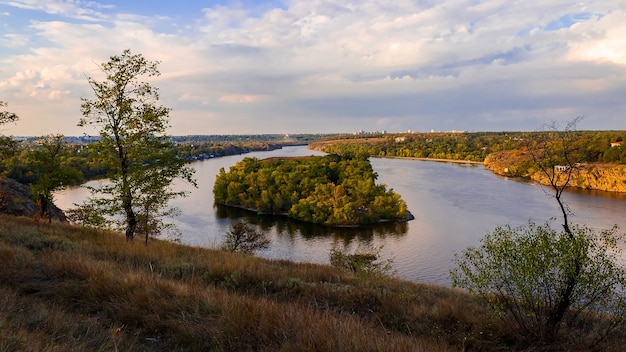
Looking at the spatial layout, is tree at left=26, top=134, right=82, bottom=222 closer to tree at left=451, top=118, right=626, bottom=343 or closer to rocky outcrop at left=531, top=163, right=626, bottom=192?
tree at left=451, top=118, right=626, bottom=343

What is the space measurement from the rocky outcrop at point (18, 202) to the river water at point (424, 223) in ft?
22.8

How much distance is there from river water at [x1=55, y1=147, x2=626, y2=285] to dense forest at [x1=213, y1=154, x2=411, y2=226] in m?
2.53

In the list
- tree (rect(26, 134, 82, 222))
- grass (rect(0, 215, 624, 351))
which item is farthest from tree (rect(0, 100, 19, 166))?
grass (rect(0, 215, 624, 351))

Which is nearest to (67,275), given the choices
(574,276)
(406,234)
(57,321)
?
(57,321)

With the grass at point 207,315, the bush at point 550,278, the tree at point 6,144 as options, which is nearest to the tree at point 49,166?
the tree at point 6,144

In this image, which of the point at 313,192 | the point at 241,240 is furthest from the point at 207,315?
the point at 313,192

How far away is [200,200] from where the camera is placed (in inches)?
2574

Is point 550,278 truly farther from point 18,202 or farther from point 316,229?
point 316,229

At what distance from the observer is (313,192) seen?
60.1 metres

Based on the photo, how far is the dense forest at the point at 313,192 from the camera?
5275cm

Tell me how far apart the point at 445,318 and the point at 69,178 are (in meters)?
20.6

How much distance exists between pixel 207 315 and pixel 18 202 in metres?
24.7

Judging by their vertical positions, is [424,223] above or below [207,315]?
below

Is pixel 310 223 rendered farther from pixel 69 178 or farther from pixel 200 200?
pixel 69 178
